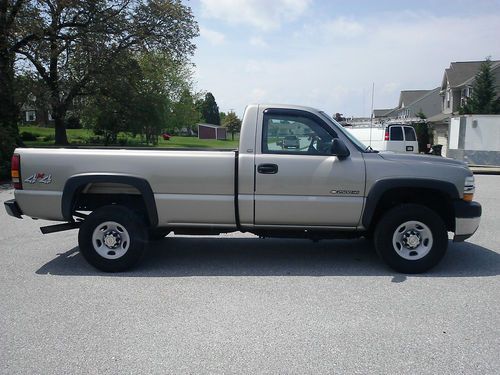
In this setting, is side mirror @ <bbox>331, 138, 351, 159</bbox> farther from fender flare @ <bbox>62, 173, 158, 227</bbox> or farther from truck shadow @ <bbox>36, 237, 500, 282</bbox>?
fender flare @ <bbox>62, 173, 158, 227</bbox>

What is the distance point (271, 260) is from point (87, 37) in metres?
20.9

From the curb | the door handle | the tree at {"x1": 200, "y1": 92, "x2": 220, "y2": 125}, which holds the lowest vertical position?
the curb

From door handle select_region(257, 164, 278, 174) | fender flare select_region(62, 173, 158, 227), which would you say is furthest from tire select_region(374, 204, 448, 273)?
fender flare select_region(62, 173, 158, 227)

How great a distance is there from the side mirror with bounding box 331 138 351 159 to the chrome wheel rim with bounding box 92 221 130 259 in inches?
106

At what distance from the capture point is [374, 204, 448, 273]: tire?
522 centimetres

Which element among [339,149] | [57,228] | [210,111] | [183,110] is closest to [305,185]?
[339,149]

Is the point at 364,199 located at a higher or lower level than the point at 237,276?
higher

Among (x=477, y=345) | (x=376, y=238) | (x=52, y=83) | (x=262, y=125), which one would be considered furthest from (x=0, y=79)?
(x=477, y=345)

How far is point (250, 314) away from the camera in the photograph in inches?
164

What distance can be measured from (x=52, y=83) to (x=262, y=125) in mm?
22489

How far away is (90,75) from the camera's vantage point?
24.1 meters

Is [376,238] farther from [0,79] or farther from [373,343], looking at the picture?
[0,79]

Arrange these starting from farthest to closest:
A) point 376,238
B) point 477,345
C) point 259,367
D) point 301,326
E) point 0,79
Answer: point 0,79 < point 376,238 < point 301,326 < point 477,345 < point 259,367

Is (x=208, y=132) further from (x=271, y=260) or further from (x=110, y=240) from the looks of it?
(x=110, y=240)
